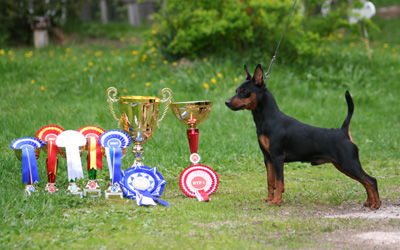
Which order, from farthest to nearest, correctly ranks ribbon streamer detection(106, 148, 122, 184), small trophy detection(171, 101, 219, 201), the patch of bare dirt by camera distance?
small trophy detection(171, 101, 219, 201)
ribbon streamer detection(106, 148, 122, 184)
the patch of bare dirt

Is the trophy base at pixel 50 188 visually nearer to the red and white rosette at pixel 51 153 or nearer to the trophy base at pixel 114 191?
the red and white rosette at pixel 51 153

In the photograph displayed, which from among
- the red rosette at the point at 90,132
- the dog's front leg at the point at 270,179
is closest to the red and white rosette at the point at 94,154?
the red rosette at the point at 90,132

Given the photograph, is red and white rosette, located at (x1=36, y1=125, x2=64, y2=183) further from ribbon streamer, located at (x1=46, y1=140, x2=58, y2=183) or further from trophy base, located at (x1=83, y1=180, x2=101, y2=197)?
trophy base, located at (x1=83, y1=180, x2=101, y2=197)

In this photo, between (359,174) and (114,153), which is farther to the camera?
(114,153)

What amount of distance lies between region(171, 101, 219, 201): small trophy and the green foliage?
6.13 m

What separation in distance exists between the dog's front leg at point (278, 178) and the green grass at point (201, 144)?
3.8 inches

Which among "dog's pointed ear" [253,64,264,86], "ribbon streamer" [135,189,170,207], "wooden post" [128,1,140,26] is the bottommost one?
"ribbon streamer" [135,189,170,207]

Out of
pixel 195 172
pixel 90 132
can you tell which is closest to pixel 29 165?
pixel 90 132

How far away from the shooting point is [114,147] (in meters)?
5.48

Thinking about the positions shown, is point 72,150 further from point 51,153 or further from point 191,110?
point 191,110

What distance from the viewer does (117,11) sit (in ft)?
73.7

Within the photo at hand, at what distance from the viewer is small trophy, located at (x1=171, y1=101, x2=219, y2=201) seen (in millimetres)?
5738

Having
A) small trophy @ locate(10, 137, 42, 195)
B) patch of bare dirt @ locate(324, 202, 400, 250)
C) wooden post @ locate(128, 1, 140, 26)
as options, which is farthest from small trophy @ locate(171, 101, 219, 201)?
wooden post @ locate(128, 1, 140, 26)

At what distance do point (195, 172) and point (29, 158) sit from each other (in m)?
1.78
